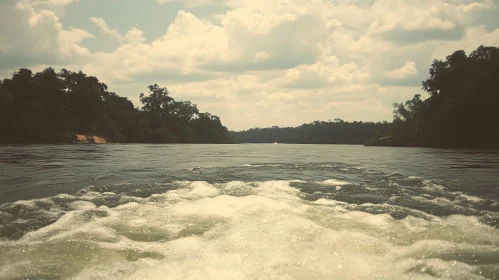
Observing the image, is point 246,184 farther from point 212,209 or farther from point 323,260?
point 323,260

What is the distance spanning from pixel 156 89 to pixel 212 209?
128949 mm

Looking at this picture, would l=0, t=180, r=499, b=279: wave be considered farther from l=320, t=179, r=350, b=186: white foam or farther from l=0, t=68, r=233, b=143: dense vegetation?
l=0, t=68, r=233, b=143: dense vegetation

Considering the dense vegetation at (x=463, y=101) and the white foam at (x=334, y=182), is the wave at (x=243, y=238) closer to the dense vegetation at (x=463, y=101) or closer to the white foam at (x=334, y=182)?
the white foam at (x=334, y=182)

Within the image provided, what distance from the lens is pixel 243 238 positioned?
5.02 metres

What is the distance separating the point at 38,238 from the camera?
4797 mm

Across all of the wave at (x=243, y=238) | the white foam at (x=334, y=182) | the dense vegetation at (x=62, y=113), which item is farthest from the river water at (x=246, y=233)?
the dense vegetation at (x=62, y=113)

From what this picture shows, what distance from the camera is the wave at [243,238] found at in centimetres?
386

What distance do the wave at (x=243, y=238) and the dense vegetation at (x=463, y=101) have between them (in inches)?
1965

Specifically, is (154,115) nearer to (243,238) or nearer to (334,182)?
(334,182)

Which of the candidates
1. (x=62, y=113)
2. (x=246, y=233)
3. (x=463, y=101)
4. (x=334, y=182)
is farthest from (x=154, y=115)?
(x=246, y=233)

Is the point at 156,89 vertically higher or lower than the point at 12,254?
higher

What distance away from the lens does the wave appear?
3861 mm

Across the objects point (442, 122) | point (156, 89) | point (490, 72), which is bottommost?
point (442, 122)

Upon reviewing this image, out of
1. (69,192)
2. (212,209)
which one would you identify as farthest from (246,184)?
(69,192)
